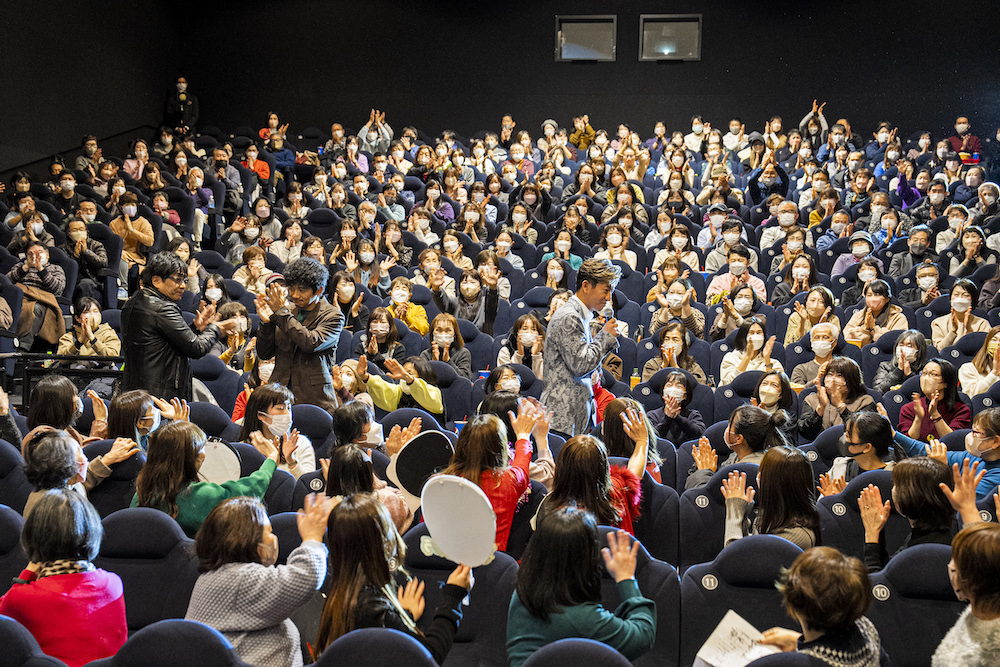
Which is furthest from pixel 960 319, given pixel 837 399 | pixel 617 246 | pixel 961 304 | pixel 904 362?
pixel 617 246

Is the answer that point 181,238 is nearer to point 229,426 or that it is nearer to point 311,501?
point 229,426

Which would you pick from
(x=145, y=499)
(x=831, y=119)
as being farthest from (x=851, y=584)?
(x=831, y=119)

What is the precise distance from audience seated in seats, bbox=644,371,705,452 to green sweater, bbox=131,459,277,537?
2.42 meters

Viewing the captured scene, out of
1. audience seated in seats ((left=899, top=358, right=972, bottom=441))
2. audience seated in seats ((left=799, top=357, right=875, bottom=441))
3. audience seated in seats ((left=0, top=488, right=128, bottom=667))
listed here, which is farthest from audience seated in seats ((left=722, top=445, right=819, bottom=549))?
audience seated in seats ((left=899, top=358, right=972, bottom=441))

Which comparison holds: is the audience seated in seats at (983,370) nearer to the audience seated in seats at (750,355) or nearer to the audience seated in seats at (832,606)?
the audience seated in seats at (750,355)

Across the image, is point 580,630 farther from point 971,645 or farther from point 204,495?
point 204,495

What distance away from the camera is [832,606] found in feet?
6.46

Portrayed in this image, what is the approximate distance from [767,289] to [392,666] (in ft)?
20.5

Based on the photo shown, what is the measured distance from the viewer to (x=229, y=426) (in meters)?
4.21

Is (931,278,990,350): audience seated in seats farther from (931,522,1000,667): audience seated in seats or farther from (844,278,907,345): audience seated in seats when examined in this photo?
(931,522,1000,667): audience seated in seats

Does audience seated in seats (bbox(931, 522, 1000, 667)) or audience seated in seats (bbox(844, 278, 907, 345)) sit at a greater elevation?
audience seated in seats (bbox(844, 278, 907, 345))

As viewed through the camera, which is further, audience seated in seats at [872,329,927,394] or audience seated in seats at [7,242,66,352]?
audience seated in seats at [7,242,66,352]

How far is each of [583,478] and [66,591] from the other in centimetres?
148

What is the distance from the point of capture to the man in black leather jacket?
407 cm
